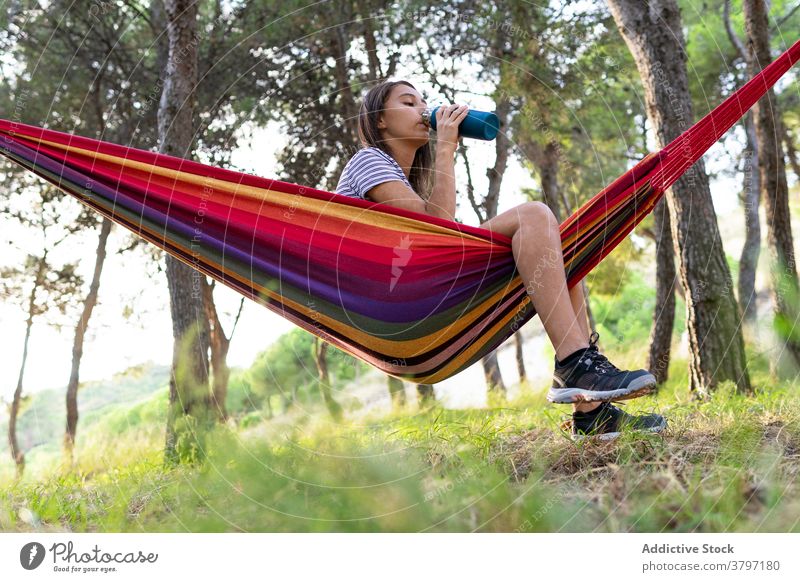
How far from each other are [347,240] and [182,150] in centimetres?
187

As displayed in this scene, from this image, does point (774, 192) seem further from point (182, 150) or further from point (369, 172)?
point (182, 150)

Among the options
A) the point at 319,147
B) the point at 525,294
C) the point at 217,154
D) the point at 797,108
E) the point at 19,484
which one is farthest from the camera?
the point at 797,108

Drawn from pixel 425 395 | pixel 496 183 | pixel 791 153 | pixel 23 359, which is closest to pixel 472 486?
pixel 425 395

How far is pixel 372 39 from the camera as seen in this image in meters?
5.68

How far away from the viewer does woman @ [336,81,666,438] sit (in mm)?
2025

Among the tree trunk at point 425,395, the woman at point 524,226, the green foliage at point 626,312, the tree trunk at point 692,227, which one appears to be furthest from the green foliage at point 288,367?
the woman at point 524,226

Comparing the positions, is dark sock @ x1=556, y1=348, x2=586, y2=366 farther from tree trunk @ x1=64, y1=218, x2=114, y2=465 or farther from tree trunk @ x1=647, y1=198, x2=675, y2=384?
tree trunk @ x1=64, y1=218, x2=114, y2=465

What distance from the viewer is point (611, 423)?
2.20 m

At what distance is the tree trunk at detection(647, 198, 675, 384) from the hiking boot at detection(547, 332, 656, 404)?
2717mm

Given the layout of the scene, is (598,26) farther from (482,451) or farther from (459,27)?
(482,451)

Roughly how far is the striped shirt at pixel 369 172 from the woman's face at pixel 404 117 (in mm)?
119

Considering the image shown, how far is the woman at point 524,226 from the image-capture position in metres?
2.03
